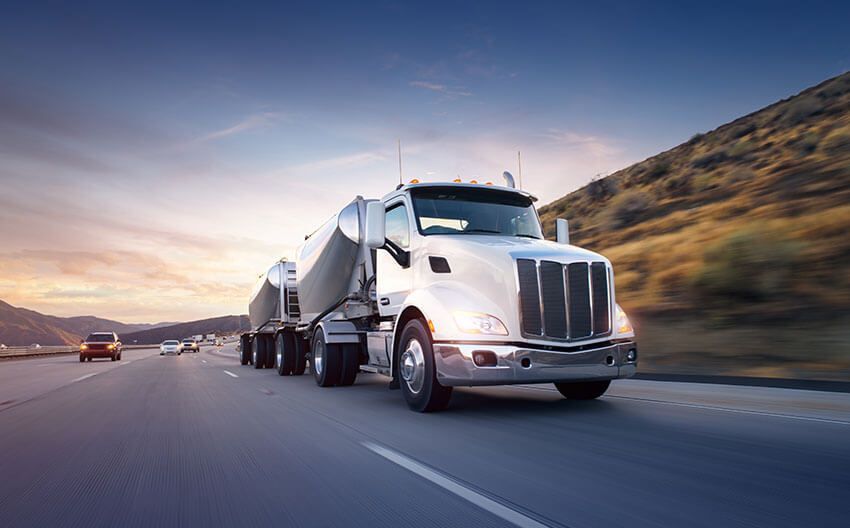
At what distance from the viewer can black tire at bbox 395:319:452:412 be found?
27.2ft

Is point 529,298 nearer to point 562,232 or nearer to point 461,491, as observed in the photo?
point 562,232

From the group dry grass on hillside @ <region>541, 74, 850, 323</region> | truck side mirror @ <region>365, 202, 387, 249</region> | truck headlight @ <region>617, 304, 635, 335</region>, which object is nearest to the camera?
truck headlight @ <region>617, 304, 635, 335</region>

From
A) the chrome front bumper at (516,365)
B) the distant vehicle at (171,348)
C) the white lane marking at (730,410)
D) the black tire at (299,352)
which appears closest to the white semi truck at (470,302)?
the chrome front bumper at (516,365)

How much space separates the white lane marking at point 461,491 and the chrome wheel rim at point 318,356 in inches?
253

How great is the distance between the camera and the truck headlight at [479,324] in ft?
25.6

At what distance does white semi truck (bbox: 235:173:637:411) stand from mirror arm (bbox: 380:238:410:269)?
0.07 ft

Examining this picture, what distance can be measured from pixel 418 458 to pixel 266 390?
7.64 metres

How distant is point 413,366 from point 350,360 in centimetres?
397

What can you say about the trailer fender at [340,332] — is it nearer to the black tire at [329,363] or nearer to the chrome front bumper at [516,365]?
the black tire at [329,363]

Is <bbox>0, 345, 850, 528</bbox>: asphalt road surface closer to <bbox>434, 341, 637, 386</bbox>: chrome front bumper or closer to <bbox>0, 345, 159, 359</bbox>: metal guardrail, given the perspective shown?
<bbox>434, 341, 637, 386</bbox>: chrome front bumper

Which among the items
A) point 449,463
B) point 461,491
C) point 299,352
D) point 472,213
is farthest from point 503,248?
point 299,352

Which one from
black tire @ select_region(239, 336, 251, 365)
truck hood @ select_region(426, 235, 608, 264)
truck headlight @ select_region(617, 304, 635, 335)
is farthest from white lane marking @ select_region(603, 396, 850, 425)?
black tire @ select_region(239, 336, 251, 365)

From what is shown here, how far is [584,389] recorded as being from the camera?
9422mm

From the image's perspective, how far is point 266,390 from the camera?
12805mm
